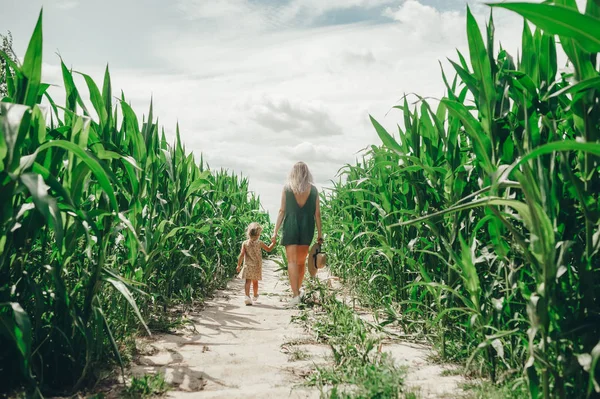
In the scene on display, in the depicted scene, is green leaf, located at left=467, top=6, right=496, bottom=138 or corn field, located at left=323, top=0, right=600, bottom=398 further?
green leaf, located at left=467, top=6, right=496, bottom=138

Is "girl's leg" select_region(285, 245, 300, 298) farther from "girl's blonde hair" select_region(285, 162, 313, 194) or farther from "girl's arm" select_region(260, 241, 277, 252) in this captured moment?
"girl's blonde hair" select_region(285, 162, 313, 194)

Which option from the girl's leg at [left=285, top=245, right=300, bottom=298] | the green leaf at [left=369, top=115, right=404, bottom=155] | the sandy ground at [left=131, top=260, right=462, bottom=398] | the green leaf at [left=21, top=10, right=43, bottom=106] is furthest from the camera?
the girl's leg at [left=285, top=245, right=300, bottom=298]

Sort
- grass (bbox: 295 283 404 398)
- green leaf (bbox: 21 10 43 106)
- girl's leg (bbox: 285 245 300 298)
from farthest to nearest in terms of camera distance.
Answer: girl's leg (bbox: 285 245 300 298)
grass (bbox: 295 283 404 398)
green leaf (bbox: 21 10 43 106)

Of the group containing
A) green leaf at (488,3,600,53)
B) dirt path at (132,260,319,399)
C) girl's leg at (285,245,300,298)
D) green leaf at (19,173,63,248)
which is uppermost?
green leaf at (488,3,600,53)

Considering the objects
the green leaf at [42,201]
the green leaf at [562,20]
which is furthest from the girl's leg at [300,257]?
the green leaf at [562,20]

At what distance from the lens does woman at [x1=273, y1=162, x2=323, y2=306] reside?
525 centimetres

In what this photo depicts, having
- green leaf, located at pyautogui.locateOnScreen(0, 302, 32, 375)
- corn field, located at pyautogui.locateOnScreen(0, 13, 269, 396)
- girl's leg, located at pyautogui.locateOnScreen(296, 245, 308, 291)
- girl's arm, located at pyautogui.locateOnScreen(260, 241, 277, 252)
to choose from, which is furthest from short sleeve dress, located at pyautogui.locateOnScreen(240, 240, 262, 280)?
green leaf, located at pyautogui.locateOnScreen(0, 302, 32, 375)

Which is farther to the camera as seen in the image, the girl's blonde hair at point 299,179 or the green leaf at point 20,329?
the girl's blonde hair at point 299,179

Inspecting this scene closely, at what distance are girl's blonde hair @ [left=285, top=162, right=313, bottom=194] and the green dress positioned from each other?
80mm

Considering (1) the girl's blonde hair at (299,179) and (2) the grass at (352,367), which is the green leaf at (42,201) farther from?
(1) the girl's blonde hair at (299,179)

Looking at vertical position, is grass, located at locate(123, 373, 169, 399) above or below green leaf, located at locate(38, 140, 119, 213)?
below

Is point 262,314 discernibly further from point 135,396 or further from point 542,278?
point 542,278

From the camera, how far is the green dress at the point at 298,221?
207 inches

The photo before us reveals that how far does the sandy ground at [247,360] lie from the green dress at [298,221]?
1.09 metres
